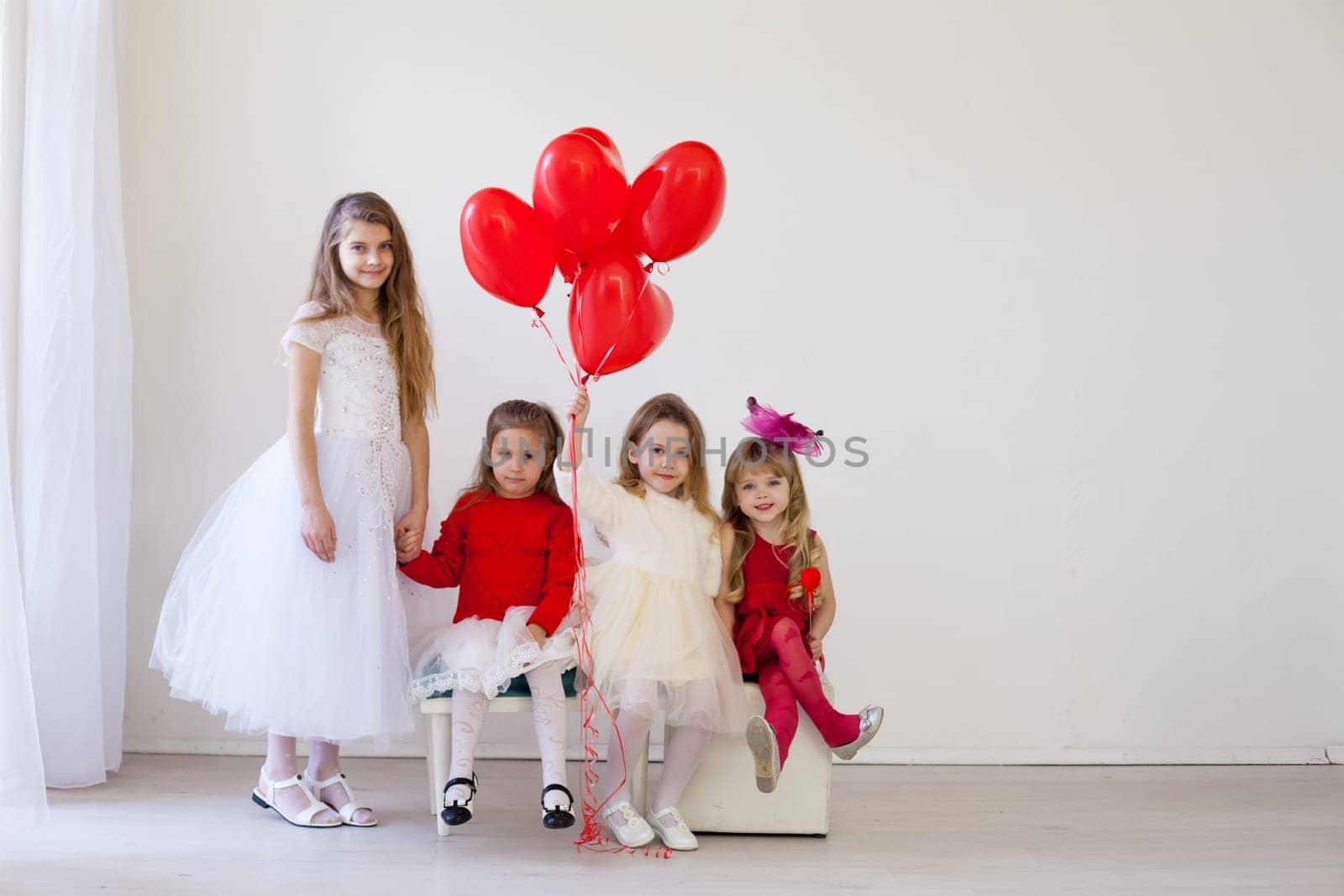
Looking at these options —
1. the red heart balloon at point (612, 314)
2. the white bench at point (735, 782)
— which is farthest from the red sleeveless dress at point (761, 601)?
the red heart balloon at point (612, 314)

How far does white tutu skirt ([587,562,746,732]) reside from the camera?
231 centimetres

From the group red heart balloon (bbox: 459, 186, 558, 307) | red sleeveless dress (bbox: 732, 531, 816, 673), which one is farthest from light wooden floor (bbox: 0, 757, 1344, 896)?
red heart balloon (bbox: 459, 186, 558, 307)

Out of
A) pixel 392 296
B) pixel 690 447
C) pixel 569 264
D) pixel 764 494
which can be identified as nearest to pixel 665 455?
pixel 690 447

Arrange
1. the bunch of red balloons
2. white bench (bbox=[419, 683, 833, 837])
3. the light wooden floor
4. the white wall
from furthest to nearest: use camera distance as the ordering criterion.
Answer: the white wall → white bench (bbox=[419, 683, 833, 837]) → the bunch of red balloons → the light wooden floor

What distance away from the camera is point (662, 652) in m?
2.33

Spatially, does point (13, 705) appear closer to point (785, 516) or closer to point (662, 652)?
point (662, 652)

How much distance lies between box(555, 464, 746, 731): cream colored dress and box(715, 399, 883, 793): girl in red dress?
63mm

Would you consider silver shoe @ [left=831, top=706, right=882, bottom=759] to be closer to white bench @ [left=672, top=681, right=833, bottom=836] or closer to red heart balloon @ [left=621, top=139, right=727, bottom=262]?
white bench @ [left=672, top=681, right=833, bottom=836]

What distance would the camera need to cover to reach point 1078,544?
3.14 metres

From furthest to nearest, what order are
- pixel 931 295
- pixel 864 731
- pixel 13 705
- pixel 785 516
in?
1. pixel 931 295
2. pixel 785 516
3. pixel 864 731
4. pixel 13 705

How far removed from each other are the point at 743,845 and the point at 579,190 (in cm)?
132

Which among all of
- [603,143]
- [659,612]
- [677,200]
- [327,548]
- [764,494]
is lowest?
[659,612]

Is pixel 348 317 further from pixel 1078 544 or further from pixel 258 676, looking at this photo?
pixel 1078 544

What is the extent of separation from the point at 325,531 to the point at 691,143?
3.42 ft
